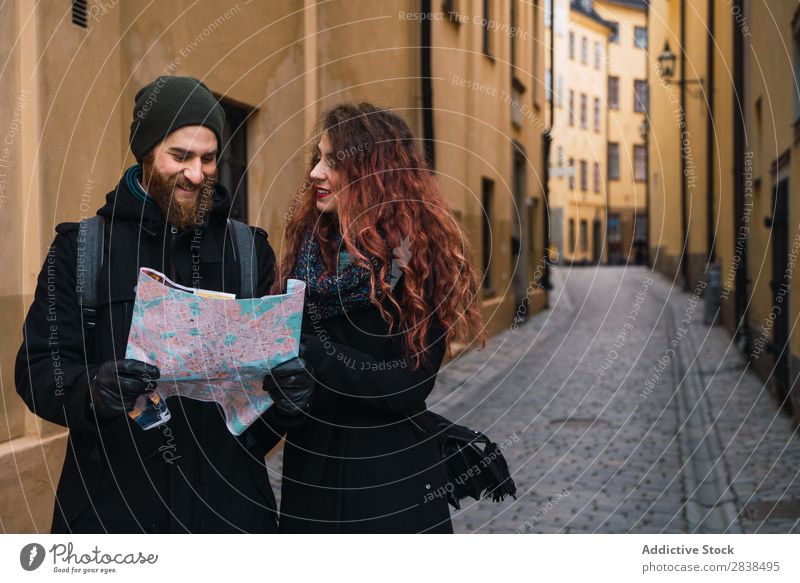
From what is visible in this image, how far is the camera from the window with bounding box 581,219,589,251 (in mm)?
42781

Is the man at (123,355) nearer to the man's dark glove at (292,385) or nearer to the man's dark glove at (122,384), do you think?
the man's dark glove at (292,385)

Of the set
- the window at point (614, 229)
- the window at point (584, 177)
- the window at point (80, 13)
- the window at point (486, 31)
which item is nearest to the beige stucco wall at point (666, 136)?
the window at point (584, 177)

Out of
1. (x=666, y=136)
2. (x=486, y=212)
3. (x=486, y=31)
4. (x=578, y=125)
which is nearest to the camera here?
(x=486, y=31)

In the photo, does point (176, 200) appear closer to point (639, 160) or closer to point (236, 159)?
point (236, 159)

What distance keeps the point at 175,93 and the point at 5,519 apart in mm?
2626

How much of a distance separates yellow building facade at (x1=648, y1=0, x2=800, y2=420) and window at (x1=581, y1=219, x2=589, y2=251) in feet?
61.6

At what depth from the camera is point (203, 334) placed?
2.25m

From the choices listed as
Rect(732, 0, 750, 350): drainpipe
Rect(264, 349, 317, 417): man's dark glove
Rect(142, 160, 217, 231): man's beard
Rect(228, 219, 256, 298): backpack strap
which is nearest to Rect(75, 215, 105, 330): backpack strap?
Rect(142, 160, 217, 231): man's beard

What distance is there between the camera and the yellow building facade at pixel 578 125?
30.2 metres

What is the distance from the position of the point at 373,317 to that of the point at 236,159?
528cm

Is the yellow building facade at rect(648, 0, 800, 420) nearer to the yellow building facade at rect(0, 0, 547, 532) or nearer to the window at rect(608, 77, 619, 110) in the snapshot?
the yellow building facade at rect(0, 0, 547, 532)

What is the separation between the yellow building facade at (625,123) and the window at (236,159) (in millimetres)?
30610

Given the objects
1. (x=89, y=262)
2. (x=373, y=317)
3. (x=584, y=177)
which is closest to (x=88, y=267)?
(x=89, y=262)
